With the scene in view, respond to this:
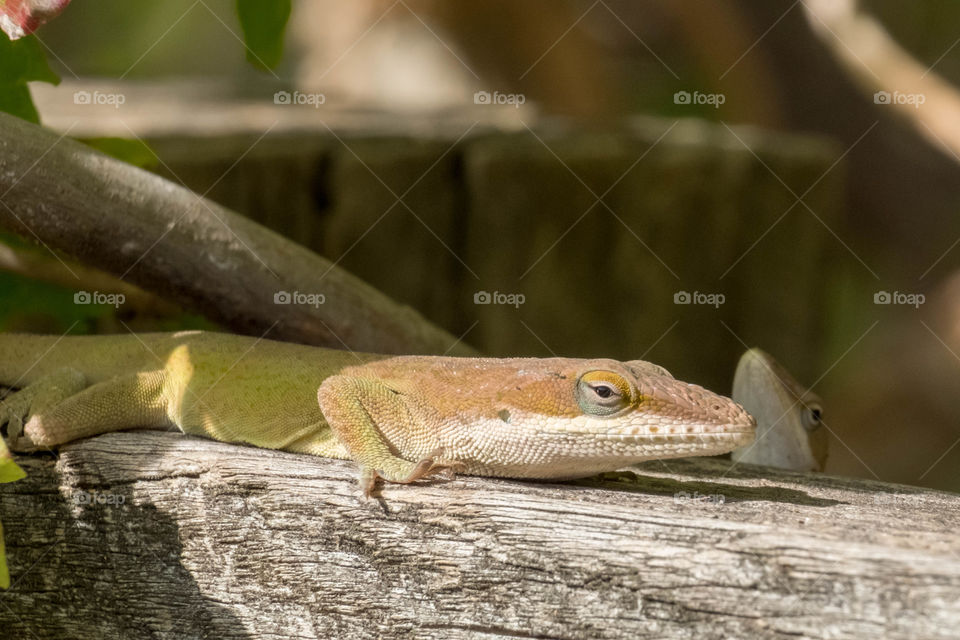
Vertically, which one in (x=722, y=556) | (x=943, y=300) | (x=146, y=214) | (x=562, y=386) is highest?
(x=943, y=300)

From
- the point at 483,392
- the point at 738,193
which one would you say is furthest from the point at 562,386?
the point at 738,193

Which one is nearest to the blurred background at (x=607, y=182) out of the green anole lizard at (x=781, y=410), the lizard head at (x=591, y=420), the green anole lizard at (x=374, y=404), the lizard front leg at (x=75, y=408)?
the green anole lizard at (x=374, y=404)

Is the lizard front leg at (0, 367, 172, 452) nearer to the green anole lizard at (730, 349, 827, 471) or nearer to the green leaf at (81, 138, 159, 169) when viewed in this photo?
the green leaf at (81, 138, 159, 169)

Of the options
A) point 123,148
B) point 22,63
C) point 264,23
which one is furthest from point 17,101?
point 264,23

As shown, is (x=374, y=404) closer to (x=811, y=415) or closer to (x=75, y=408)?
(x=75, y=408)

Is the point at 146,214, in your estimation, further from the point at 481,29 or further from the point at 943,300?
the point at 943,300

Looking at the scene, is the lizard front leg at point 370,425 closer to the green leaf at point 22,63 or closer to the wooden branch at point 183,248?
the wooden branch at point 183,248
